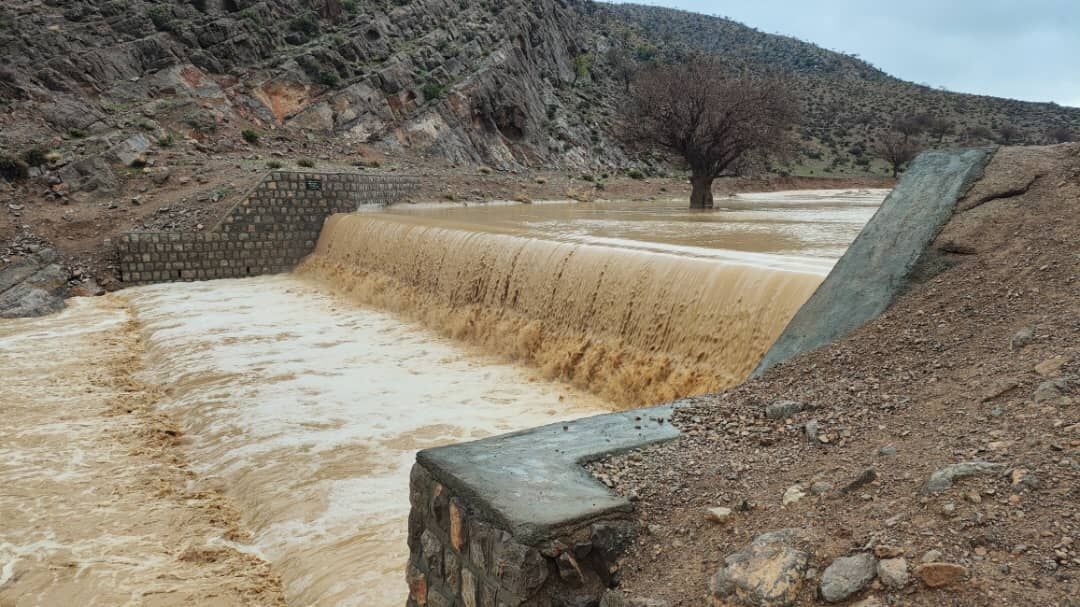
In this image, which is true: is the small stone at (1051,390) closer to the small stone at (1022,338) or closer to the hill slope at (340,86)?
the small stone at (1022,338)

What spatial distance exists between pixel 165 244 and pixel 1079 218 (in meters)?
16.7

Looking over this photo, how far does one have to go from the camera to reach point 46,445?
24.0ft

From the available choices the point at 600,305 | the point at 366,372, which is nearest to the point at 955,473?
the point at 600,305

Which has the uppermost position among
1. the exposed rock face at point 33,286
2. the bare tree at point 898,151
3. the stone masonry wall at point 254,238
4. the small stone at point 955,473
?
the bare tree at point 898,151

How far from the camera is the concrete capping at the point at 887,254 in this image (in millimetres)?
4895

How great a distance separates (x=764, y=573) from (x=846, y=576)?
273 millimetres

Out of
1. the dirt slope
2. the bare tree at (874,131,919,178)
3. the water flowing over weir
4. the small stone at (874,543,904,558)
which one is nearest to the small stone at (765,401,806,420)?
the dirt slope

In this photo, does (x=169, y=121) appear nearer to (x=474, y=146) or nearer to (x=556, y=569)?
(x=474, y=146)

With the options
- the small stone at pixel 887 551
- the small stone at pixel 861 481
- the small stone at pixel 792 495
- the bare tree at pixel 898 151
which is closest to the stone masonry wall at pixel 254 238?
the small stone at pixel 792 495

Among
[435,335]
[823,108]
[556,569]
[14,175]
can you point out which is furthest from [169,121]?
[823,108]

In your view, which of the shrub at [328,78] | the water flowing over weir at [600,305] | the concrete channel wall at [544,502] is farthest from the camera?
the shrub at [328,78]

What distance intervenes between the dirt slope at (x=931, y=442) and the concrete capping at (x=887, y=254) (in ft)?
0.57

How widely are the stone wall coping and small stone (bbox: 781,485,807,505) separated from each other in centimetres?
61

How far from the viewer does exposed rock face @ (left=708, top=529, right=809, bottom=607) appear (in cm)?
244
